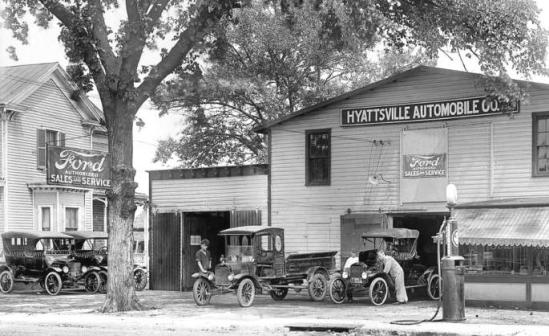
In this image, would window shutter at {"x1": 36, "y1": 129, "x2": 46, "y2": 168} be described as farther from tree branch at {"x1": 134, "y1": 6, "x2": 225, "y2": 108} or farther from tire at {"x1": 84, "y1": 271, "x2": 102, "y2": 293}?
tree branch at {"x1": 134, "y1": 6, "x2": 225, "y2": 108}

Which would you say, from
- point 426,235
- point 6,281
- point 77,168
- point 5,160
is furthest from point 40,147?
point 426,235

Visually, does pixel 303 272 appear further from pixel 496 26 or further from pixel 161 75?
pixel 496 26

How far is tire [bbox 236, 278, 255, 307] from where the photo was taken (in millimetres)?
21047

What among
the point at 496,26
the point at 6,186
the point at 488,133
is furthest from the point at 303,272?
the point at 6,186

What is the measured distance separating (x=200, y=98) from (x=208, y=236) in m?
Answer: 12.5

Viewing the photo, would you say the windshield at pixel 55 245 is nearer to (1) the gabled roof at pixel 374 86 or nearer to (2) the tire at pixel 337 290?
(1) the gabled roof at pixel 374 86

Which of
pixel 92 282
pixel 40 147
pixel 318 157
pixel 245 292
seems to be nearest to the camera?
pixel 245 292

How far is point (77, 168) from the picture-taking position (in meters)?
29.1

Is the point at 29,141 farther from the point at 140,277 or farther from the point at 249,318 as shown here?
the point at 249,318

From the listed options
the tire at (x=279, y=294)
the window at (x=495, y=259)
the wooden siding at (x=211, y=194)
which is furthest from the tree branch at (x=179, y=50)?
the window at (x=495, y=259)

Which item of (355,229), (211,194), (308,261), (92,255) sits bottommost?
(92,255)

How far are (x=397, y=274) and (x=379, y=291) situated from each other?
0.66 m

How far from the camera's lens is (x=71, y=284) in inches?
1091

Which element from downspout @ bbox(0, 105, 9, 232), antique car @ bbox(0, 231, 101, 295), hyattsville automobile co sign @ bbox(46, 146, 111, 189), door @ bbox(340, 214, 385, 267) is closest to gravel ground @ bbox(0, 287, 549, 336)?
door @ bbox(340, 214, 385, 267)
